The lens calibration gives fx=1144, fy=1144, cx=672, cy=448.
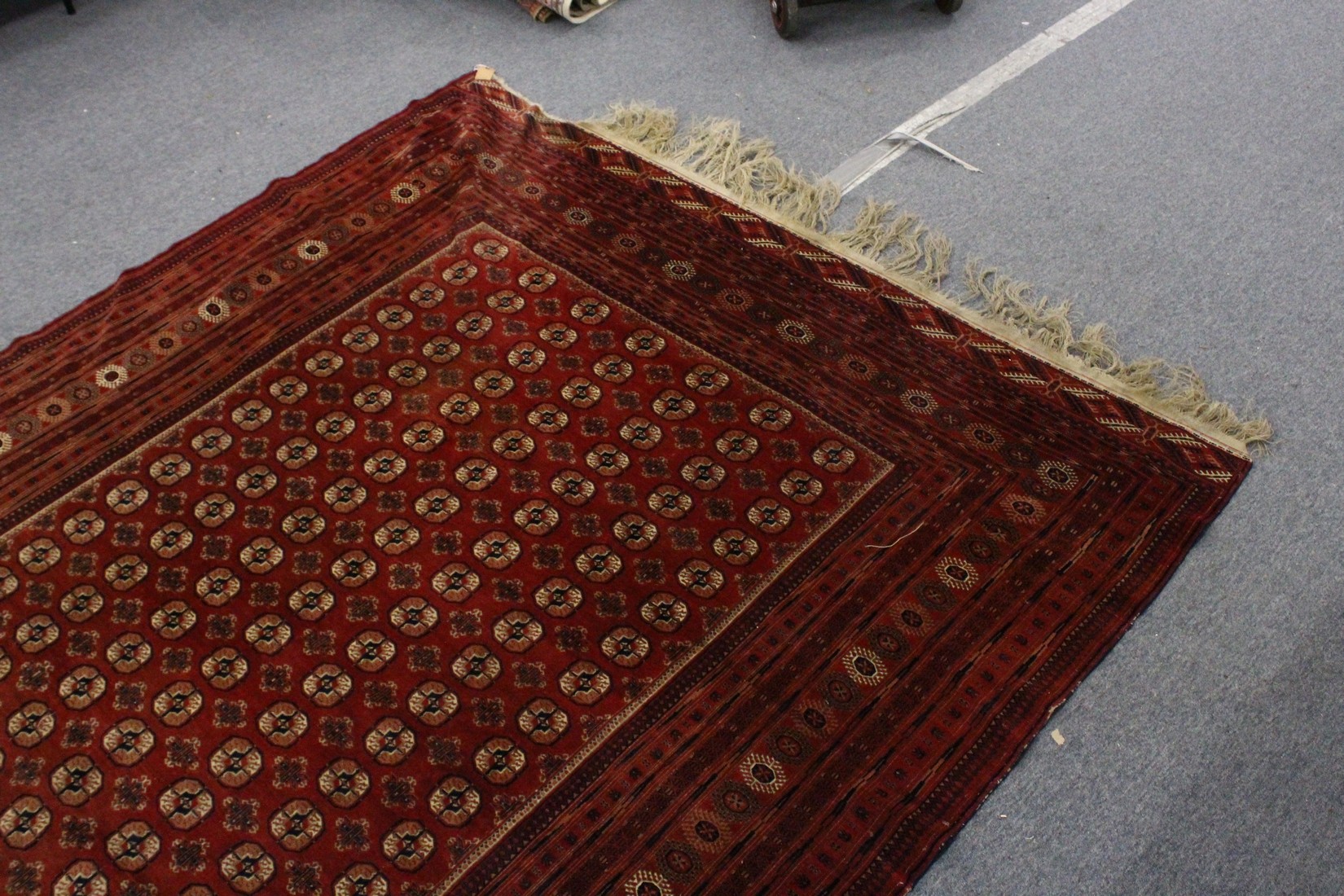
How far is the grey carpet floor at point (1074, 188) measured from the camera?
1.48 m

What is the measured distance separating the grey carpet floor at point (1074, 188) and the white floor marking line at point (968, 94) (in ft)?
0.10

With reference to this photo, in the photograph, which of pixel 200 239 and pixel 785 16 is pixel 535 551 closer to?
pixel 200 239

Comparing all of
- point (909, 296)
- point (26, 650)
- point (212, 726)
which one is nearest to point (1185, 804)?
point (909, 296)

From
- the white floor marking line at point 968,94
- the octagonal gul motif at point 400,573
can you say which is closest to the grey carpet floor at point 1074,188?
the white floor marking line at point 968,94

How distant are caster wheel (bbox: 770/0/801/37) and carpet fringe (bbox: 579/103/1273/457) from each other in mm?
358

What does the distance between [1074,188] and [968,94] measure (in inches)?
14.3

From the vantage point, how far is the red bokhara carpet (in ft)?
4.74

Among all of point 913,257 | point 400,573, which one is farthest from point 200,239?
point 913,257

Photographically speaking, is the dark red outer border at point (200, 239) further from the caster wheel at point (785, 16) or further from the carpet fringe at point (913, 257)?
the caster wheel at point (785, 16)

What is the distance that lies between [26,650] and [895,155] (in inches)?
69.8

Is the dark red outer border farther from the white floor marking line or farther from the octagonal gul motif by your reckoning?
the white floor marking line

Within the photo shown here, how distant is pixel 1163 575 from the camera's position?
1660 millimetres

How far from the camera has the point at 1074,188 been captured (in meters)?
2.26

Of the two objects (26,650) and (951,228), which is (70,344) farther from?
(951,228)
